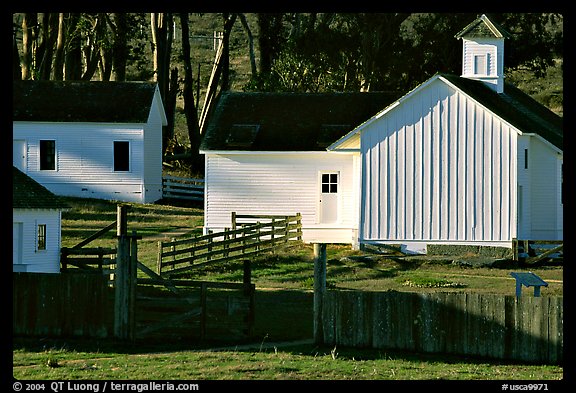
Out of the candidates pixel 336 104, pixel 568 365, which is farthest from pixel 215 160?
pixel 568 365

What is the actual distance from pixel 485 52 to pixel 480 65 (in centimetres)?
51

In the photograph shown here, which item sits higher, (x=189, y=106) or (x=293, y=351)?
(x=189, y=106)

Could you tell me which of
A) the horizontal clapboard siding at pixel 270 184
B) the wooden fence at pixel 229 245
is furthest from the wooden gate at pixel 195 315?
the horizontal clapboard siding at pixel 270 184

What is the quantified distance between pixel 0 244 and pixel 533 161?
24.8m

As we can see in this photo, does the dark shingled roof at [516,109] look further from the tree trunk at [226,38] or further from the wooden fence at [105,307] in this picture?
the tree trunk at [226,38]

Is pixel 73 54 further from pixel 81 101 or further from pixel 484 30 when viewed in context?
pixel 484 30

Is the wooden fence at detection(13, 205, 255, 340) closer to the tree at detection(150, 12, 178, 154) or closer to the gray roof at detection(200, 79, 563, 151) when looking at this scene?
the gray roof at detection(200, 79, 563, 151)

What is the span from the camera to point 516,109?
1668 inches

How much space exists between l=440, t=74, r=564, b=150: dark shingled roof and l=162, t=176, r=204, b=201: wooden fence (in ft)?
51.8

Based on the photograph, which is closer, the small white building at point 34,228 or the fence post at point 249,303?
the fence post at point 249,303

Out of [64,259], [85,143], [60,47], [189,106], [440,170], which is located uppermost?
[60,47]

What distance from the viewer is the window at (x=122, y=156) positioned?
5275 cm

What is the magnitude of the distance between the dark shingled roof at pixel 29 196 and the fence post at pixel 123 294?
7.78 metres

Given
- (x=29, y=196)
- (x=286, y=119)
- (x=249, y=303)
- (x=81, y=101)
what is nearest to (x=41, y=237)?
(x=29, y=196)
